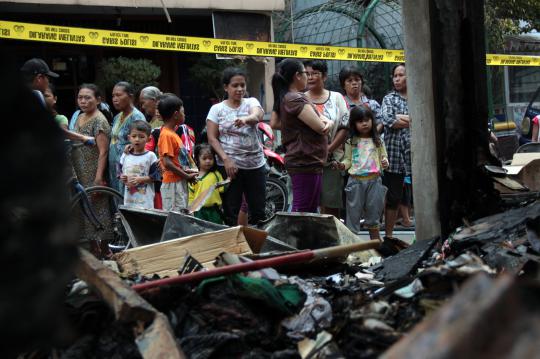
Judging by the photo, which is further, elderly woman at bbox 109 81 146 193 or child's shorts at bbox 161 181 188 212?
elderly woman at bbox 109 81 146 193

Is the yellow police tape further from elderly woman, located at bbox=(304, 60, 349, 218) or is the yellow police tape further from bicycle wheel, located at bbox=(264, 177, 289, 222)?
elderly woman, located at bbox=(304, 60, 349, 218)

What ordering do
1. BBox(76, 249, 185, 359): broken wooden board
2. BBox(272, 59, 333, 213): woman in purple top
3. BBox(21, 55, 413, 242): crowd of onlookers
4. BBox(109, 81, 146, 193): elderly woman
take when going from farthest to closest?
1. BBox(109, 81, 146, 193): elderly woman
2. BBox(21, 55, 413, 242): crowd of onlookers
3. BBox(272, 59, 333, 213): woman in purple top
4. BBox(76, 249, 185, 359): broken wooden board

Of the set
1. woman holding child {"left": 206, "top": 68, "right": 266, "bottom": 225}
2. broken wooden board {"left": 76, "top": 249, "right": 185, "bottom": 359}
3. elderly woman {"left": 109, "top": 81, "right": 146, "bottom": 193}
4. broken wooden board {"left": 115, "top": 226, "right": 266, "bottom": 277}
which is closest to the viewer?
broken wooden board {"left": 76, "top": 249, "right": 185, "bottom": 359}

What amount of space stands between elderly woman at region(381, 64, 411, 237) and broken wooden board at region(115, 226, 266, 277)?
3.20 metres

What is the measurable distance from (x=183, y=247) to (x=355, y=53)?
8669 millimetres

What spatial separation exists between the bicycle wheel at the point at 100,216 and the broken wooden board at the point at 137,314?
3878 mm

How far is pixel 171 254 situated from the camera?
4.64 meters

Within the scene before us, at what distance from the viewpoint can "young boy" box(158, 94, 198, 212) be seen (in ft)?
23.6

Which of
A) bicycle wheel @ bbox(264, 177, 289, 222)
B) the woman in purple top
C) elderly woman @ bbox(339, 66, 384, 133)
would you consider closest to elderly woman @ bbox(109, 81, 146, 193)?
the woman in purple top

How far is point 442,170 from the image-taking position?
17.6 ft

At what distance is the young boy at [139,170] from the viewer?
7121mm

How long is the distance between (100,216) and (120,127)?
91cm

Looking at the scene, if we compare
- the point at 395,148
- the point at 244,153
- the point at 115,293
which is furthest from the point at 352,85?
the point at 115,293

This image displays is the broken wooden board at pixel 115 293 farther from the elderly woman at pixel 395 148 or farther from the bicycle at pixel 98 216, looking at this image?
the elderly woman at pixel 395 148
